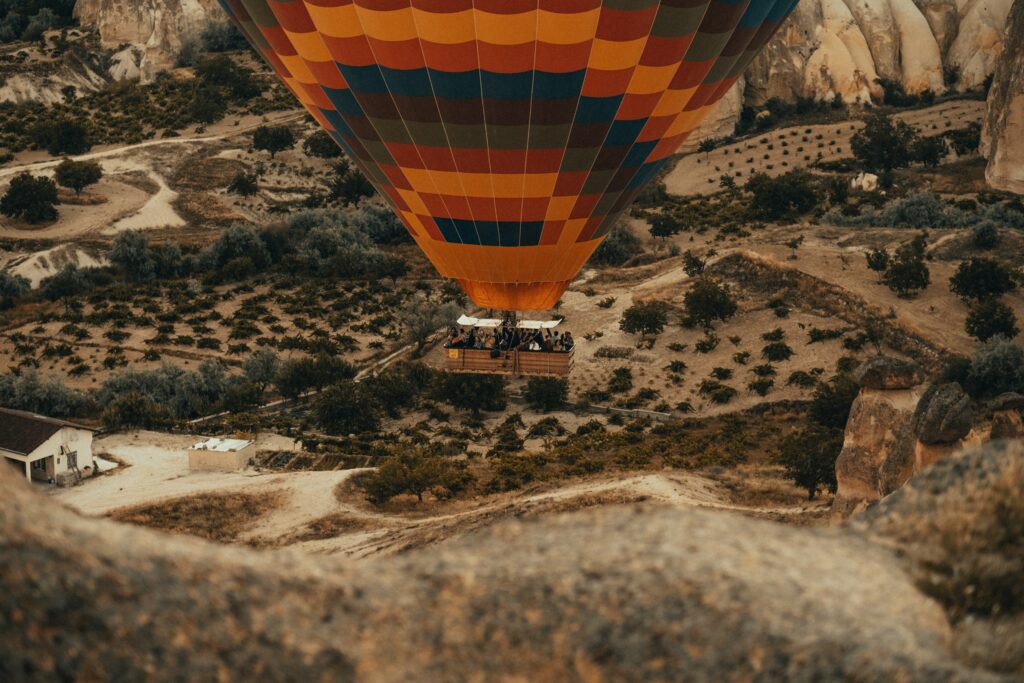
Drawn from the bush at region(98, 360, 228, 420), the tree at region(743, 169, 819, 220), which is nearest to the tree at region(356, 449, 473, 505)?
the bush at region(98, 360, 228, 420)

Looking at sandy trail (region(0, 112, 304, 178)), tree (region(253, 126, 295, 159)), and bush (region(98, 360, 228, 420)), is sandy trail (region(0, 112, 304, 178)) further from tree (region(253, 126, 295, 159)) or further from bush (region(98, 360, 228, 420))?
bush (region(98, 360, 228, 420))

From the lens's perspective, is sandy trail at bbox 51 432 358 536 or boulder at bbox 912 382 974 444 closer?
boulder at bbox 912 382 974 444

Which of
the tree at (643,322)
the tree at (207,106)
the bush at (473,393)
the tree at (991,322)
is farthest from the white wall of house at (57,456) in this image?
the tree at (207,106)

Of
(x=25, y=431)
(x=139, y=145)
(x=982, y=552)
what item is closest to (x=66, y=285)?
(x=139, y=145)

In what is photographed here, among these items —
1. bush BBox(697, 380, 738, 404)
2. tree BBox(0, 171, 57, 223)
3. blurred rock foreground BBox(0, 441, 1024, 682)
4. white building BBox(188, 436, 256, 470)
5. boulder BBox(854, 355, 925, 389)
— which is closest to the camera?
blurred rock foreground BBox(0, 441, 1024, 682)

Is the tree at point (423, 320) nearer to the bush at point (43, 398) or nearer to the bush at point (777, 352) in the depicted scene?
the bush at point (43, 398)

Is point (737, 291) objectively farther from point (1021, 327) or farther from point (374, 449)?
point (374, 449)
